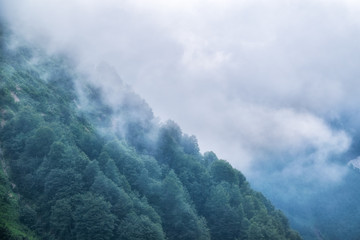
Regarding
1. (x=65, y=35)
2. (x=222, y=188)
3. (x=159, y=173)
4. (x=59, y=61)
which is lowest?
(x=159, y=173)

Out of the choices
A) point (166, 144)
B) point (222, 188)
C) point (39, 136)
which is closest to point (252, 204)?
point (222, 188)

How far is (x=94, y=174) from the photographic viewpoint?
68250mm

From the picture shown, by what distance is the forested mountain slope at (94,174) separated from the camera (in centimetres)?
5900

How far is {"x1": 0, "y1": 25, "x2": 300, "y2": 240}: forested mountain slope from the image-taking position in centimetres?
5900

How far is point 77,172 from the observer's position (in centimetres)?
6775

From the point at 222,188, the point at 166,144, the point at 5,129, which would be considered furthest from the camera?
the point at 166,144

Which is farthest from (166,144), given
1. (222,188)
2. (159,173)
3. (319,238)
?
(319,238)

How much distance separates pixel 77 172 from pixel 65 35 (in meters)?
120

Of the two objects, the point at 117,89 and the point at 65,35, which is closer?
the point at 117,89

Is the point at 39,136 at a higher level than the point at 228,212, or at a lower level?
lower

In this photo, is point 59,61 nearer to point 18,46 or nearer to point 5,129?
point 18,46

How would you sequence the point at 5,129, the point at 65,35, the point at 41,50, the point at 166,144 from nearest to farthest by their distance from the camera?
the point at 5,129 < the point at 166,144 < the point at 41,50 < the point at 65,35

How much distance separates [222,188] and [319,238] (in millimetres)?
139264

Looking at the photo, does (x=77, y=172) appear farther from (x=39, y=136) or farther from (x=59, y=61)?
(x=59, y=61)
